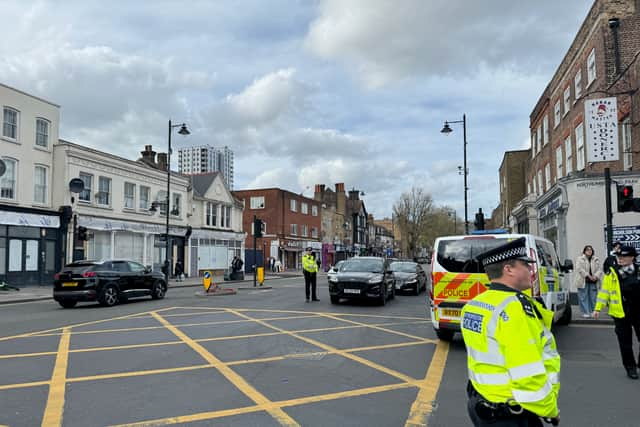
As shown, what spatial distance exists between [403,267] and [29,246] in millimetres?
18243

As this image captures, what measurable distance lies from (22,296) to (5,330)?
9.93 metres

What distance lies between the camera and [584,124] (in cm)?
1748

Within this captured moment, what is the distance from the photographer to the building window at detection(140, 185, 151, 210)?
108 ft

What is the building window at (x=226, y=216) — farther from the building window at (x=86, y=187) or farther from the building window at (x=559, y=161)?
the building window at (x=559, y=161)

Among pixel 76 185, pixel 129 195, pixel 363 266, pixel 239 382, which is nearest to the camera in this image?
pixel 239 382

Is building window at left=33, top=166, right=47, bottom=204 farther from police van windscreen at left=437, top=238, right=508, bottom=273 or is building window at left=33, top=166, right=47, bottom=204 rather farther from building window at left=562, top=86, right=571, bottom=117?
building window at left=562, top=86, right=571, bottom=117

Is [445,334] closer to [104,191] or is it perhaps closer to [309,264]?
[309,264]

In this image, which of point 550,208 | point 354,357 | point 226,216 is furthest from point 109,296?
point 226,216

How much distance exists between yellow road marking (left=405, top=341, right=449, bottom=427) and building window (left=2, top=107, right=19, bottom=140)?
2415 centimetres

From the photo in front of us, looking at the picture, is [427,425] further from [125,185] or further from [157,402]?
[125,185]

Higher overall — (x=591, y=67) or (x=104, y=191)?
(x=591, y=67)

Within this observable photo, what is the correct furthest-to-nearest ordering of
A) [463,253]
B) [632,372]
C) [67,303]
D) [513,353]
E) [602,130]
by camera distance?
[67,303]
[602,130]
[463,253]
[632,372]
[513,353]

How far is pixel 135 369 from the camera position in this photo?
7164 mm

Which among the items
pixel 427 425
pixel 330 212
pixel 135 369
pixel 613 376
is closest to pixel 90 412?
pixel 135 369
